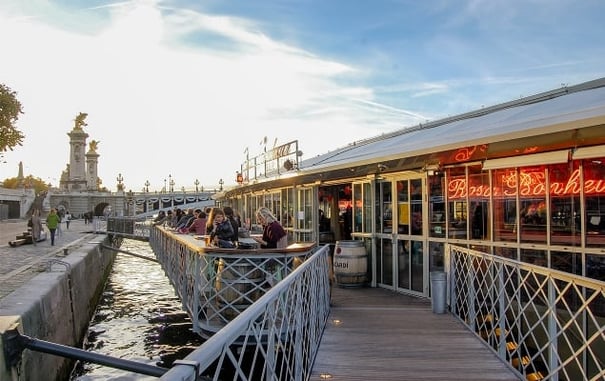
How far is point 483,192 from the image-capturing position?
9.23 m

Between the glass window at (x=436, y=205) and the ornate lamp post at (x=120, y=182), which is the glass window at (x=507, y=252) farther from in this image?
the ornate lamp post at (x=120, y=182)

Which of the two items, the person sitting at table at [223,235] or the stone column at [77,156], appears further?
the stone column at [77,156]

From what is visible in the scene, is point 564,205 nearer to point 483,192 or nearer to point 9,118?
point 483,192

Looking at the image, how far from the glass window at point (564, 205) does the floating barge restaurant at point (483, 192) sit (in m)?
0.01

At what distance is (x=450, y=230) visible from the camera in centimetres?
999

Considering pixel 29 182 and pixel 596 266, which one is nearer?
pixel 596 266

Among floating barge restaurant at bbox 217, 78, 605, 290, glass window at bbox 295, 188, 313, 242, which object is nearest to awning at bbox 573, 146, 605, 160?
floating barge restaurant at bbox 217, 78, 605, 290

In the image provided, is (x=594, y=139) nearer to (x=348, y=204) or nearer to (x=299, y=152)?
(x=348, y=204)

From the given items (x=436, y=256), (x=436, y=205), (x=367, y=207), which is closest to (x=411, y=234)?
(x=436, y=256)

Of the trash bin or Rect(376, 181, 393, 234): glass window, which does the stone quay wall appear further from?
Rect(376, 181, 393, 234): glass window

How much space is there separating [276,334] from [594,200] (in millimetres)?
4685

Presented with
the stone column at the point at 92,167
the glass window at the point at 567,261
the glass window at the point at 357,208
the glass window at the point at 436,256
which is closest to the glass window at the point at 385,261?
the glass window at the point at 357,208

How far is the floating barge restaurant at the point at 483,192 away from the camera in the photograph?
703 cm

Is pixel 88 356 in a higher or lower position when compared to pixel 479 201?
lower
